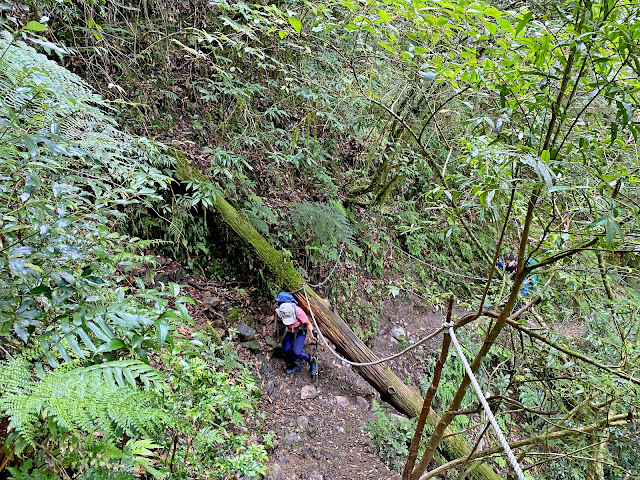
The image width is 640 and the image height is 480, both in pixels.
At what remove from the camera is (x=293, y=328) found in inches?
203

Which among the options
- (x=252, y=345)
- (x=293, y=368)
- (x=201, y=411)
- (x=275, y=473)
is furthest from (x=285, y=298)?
(x=201, y=411)

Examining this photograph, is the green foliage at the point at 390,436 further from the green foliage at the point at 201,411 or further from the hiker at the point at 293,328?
the green foliage at the point at 201,411

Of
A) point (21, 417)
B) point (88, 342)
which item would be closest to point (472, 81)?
point (88, 342)

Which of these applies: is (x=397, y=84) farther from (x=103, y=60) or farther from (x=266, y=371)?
(x=266, y=371)

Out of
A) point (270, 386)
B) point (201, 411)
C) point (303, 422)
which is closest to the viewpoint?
point (201, 411)

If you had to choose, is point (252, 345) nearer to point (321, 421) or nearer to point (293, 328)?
point (293, 328)

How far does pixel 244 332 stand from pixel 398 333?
11.9ft

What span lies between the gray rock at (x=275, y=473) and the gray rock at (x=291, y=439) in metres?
0.47

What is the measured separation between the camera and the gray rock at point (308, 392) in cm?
526

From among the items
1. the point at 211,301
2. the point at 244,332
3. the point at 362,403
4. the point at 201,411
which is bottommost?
the point at 362,403

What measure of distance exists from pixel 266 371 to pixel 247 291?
1.21 m

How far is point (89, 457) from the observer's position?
71.0 inches

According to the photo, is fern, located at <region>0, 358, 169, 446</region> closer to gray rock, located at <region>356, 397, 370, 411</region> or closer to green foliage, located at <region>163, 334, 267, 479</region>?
green foliage, located at <region>163, 334, 267, 479</region>

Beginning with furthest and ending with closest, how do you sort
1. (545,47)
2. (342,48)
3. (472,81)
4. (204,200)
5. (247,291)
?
(342,48), (247,291), (204,200), (472,81), (545,47)
